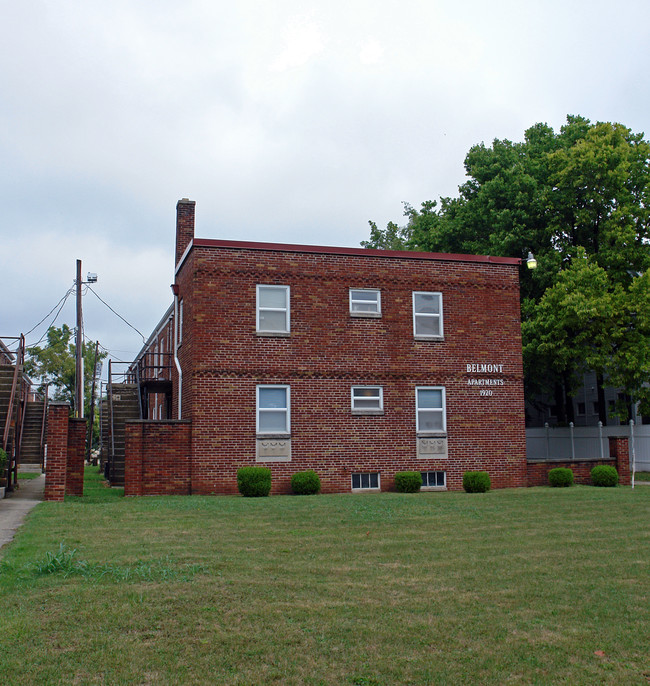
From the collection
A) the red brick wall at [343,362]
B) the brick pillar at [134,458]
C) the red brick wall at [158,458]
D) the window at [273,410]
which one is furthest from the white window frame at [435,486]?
the brick pillar at [134,458]

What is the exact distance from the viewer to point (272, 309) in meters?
21.7

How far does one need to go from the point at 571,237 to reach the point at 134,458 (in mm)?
21283

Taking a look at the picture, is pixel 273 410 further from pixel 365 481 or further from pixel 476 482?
pixel 476 482

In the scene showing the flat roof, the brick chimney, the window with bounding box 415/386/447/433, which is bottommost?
the window with bounding box 415/386/447/433

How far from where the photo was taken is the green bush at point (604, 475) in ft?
74.4

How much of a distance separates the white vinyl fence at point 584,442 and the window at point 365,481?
44.2 ft

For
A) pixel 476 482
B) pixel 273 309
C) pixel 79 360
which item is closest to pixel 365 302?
pixel 273 309

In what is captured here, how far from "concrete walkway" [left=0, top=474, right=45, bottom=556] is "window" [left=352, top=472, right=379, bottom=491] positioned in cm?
847

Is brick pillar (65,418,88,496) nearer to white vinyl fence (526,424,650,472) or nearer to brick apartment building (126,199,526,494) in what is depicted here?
brick apartment building (126,199,526,494)

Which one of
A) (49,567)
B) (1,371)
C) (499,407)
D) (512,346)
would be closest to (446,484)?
(499,407)

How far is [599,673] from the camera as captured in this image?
17.4 ft

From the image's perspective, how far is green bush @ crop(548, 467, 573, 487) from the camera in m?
22.3

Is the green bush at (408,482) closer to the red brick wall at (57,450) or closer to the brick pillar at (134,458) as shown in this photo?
the brick pillar at (134,458)

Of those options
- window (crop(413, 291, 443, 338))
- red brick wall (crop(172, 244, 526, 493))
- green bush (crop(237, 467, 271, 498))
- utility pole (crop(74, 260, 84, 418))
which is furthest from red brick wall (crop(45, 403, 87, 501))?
utility pole (crop(74, 260, 84, 418))
